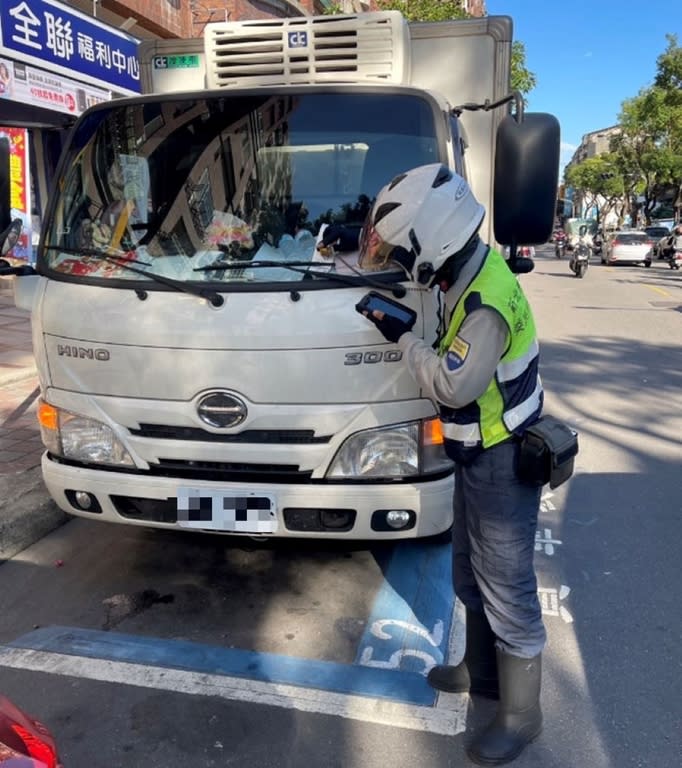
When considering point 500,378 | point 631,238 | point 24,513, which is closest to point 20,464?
point 24,513

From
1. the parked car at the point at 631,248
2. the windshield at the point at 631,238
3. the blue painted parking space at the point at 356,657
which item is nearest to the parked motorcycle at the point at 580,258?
the parked car at the point at 631,248

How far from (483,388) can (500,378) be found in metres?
0.12

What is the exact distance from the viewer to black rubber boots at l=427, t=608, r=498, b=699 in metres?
2.82

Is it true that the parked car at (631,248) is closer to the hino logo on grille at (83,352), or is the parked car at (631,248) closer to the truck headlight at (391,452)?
the truck headlight at (391,452)

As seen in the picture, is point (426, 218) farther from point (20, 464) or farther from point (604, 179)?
point (604, 179)

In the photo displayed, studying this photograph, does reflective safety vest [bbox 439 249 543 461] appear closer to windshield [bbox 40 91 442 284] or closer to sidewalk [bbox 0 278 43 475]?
windshield [bbox 40 91 442 284]

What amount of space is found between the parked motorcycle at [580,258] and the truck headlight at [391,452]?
22.6 m

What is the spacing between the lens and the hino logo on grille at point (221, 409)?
301 centimetres

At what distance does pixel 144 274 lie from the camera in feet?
10.1

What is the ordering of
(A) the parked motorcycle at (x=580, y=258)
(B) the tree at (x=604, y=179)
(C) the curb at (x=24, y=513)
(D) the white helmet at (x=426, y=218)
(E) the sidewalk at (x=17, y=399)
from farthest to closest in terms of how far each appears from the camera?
(B) the tree at (x=604, y=179)
(A) the parked motorcycle at (x=580, y=258)
(E) the sidewalk at (x=17, y=399)
(C) the curb at (x=24, y=513)
(D) the white helmet at (x=426, y=218)

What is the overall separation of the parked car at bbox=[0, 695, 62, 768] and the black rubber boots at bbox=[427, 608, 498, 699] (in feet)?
5.12

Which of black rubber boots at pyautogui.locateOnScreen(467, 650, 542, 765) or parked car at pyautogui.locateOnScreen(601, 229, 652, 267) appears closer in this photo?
black rubber boots at pyautogui.locateOnScreen(467, 650, 542, 765)

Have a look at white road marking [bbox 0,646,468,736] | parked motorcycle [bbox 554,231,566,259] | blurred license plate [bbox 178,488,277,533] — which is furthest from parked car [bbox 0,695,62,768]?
parked motorcycle [bbox 554,231,566,259]

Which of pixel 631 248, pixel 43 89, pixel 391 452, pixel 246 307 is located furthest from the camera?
pixel 631 248
